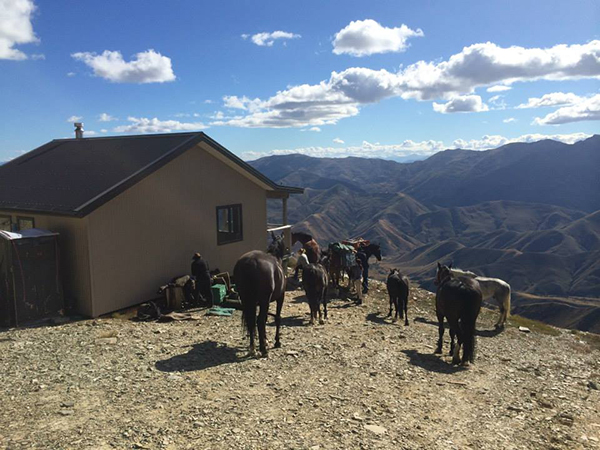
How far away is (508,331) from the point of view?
15586 millimetres

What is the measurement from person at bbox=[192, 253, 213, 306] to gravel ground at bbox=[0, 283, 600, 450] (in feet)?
5.87

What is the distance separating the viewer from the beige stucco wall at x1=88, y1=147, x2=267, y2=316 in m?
13.4

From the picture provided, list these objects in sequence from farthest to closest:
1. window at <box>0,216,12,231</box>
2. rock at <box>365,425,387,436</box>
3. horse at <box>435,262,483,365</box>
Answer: window at <box>0,216,12,231</box>, horse at <box>435,262,483,365</box>, rock at <box>365,425,387,436</box>

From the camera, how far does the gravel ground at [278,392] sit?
261 inches

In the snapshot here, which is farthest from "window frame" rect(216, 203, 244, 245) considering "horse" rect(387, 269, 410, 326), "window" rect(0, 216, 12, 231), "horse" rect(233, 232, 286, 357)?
"horse" rect(233, 232, 286, 357)

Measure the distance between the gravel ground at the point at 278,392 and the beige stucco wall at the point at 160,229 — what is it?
5.48 feet

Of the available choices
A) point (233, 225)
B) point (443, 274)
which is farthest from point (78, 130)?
point (443, 274)

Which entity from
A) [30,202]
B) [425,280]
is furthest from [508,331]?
[425,280]

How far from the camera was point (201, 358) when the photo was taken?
32.8ft

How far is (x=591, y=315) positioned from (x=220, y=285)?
292ft

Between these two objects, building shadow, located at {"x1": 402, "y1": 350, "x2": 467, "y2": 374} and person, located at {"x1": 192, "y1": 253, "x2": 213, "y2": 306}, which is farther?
person, located at {"x1": 192, "y1": 253, "x2": 213, "y2": 306}

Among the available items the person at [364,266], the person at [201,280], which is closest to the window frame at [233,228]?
the person at [201,280]

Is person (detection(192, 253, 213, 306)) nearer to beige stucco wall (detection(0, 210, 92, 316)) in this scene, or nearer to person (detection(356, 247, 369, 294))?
beige stucco wall (detection(0, 210, 92, 316))

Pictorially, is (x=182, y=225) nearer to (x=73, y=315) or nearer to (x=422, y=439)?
(x=73, y=315)
